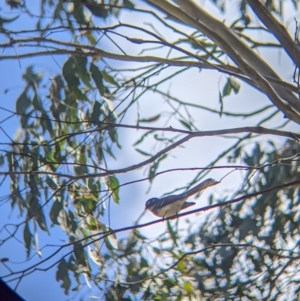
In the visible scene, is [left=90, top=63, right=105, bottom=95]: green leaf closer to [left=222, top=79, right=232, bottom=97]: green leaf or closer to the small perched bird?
the small perched bird

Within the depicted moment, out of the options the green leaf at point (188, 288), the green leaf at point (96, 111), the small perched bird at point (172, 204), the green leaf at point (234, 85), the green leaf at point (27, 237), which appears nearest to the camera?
the small perched bird at point (172, 204)

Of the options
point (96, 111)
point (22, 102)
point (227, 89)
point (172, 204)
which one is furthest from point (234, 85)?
point (172, 204)

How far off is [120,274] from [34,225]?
81cm

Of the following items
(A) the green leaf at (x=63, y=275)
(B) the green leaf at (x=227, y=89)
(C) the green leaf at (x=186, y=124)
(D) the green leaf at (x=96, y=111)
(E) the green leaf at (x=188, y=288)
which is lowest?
(A) the green leaf at (x=63, y=275)

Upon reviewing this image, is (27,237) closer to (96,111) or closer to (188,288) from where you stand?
(96,111)

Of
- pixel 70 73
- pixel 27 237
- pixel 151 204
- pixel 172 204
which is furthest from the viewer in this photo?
pixel 70 73

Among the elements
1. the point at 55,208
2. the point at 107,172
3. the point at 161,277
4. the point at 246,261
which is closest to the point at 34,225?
the point at 55,208

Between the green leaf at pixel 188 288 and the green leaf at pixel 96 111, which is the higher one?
the green leaf at pixel 96 111

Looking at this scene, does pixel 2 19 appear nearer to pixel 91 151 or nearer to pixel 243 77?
pixel 91 151

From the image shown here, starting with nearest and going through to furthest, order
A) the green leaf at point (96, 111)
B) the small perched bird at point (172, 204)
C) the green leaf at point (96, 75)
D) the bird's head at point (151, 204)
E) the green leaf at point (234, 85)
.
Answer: the small perched bird at point (172, 204) < the bird's head at point (151, 204) < the green leaf at point (96, 75) < the green leaf at point (96, 111) < the green leaf at point (234, 85)

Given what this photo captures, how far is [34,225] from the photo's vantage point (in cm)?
344

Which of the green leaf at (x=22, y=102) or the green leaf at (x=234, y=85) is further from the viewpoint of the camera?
the green leaf at (x=234, y=85)

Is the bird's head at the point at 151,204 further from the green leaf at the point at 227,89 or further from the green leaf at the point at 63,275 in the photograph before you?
the green leaf at the point at 227,89

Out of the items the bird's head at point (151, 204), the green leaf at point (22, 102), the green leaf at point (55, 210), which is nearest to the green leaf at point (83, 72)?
the green leaf at point (22, 102)
